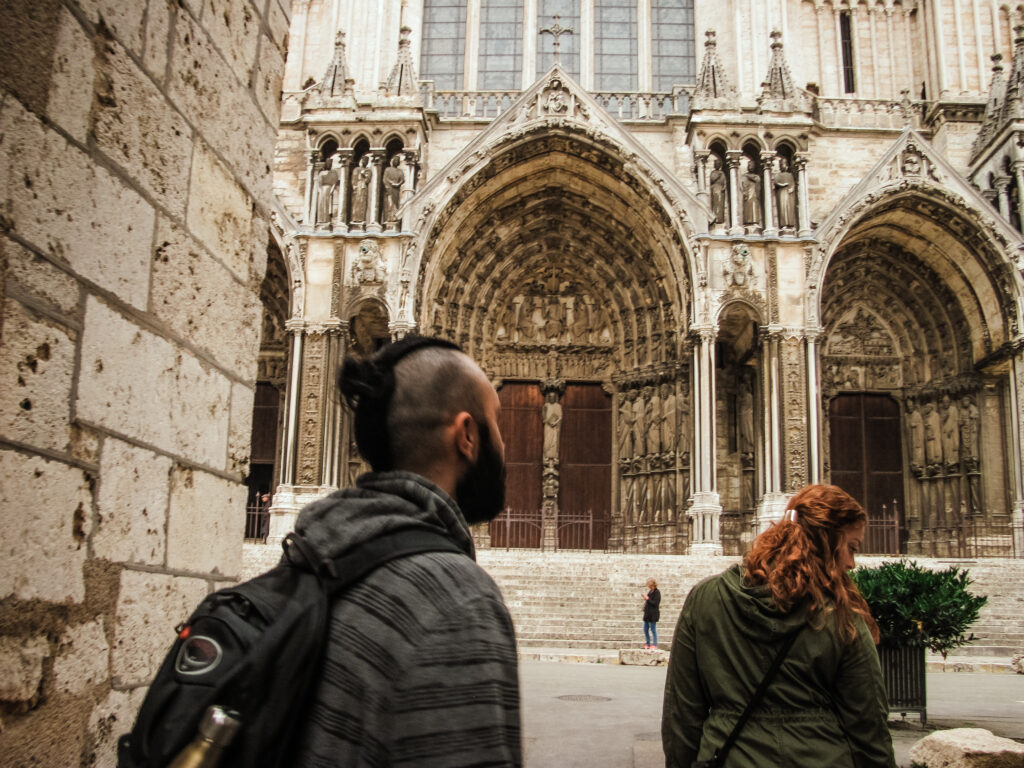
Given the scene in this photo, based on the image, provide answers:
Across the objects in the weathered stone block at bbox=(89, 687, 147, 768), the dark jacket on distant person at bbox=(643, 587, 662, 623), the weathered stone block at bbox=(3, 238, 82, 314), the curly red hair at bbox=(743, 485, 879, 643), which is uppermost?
the weathered stone block at bbox=(3, 238, 82, 314)

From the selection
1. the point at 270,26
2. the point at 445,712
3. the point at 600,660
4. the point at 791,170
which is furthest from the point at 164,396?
the point at 791,170

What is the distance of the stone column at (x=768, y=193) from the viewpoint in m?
16.1

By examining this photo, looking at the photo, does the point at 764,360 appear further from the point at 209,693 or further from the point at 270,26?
the point at 209,693

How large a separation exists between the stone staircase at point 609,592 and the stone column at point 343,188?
5762mm

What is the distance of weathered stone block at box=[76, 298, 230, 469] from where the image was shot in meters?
2.42

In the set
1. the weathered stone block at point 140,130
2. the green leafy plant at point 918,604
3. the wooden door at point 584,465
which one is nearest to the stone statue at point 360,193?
the wooden door at point 584,465

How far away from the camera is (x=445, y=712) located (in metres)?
1.17

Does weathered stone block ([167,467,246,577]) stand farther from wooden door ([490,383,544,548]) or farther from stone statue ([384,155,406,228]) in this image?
wooden door ([490,383,544,548])

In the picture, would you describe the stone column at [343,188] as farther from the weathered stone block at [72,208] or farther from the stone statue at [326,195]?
the weathered stone block at [72,208]

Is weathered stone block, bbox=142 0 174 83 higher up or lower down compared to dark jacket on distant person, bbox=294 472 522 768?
higher up

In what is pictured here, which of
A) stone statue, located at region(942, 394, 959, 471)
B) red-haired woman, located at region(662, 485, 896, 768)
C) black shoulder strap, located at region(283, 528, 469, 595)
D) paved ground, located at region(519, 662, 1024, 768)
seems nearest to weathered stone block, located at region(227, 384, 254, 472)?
red-haired woman, located at region(662, 485, 896, 768)

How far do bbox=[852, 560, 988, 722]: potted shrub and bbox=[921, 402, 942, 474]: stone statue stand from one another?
456 inches

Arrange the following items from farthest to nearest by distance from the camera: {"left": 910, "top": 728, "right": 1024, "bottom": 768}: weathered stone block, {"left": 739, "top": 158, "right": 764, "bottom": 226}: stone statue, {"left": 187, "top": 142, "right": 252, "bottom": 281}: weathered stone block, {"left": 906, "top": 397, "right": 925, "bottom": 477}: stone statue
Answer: {"left": 906, "top": 397, "right": 925, "bottom": 477}: stone statue
{"left": 739, "top": 158, "right": 764, "bottom": 226}: stone statue
{"left": 910, "top": 728, "right": 1024, "bottom": 768}: weathered stone block
{"left": 187, "top": 142, "right": 252, "bottom": 281}: weathered stone block

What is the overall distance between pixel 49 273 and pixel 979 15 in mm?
20479
